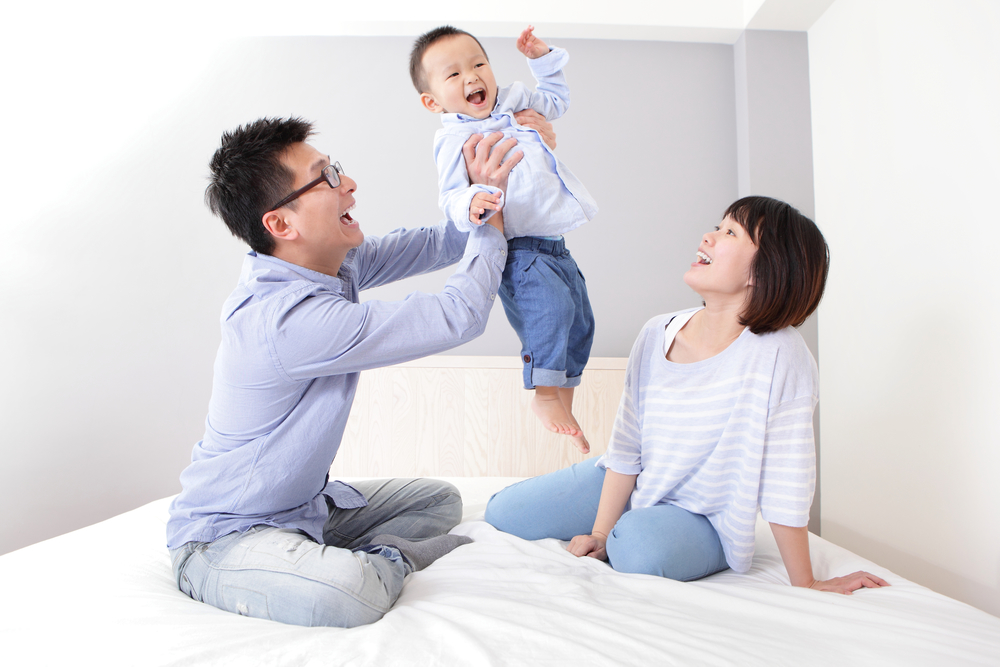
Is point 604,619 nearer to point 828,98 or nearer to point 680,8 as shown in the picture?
point 828,98

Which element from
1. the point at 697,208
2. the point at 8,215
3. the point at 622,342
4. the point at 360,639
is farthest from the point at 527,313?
the point at 8,215

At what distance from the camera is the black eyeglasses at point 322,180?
1.23 m

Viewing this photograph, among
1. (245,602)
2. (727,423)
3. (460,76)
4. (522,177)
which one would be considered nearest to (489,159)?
(522,177)

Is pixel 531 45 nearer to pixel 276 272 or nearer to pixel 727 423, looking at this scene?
pixel 276 272

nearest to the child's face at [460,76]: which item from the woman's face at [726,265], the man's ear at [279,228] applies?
the man's ear at [279,228]

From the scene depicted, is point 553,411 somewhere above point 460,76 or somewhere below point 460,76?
below

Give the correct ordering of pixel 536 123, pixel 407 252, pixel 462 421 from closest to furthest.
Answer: pixel 536 123
pixel 407 252
pixel 462 421

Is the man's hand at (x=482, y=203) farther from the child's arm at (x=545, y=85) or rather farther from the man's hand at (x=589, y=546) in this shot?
the man's hand at (x=589, y=546)

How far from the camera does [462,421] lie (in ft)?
7.85

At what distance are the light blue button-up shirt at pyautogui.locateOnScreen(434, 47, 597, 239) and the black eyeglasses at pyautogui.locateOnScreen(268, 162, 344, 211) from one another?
0.23m

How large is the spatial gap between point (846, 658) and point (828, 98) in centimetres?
210

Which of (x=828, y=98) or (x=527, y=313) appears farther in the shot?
(x=828, y=98)

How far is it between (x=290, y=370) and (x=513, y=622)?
0.62 metres

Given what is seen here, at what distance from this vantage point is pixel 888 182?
1.87m
